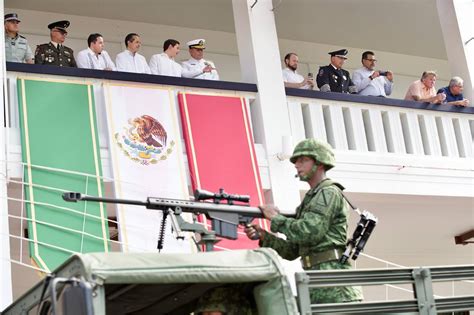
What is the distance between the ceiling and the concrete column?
156 cm

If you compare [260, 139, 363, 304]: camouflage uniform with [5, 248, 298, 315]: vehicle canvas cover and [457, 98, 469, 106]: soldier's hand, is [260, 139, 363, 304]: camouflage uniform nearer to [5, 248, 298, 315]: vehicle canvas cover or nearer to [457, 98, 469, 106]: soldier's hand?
[5, 248, 298, 315]: vehicle canvas cover

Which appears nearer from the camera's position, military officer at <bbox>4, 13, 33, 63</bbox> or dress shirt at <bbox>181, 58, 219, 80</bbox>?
military officer at <bbox>4, 13, 33, 63</bbox>

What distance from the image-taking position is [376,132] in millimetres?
13336

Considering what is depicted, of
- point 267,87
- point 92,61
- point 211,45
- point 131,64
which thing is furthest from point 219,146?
point 211,45

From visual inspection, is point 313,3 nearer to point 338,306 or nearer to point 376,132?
point 376,132

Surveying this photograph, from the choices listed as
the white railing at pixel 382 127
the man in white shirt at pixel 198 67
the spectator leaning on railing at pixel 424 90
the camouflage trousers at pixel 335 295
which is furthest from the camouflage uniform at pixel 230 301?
the spectator leaning on railing at pixel 424 90

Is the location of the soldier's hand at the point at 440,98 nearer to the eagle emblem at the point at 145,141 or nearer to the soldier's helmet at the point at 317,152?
the eagle emblem at the point at 145,141

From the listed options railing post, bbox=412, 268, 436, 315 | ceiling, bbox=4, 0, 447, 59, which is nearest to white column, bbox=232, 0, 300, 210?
ceiling, bbox=4, 0, 447, 59

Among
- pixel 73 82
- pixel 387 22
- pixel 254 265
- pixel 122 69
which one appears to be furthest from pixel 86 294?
pixel 387 22

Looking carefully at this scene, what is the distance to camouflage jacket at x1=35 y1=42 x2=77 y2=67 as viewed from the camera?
1179 cm

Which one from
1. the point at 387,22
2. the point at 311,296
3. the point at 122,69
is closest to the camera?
the point at 311,296

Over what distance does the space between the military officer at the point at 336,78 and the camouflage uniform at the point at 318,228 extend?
24.1 feet

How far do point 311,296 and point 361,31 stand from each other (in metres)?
12.3

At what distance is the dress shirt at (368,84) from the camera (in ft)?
46.1
